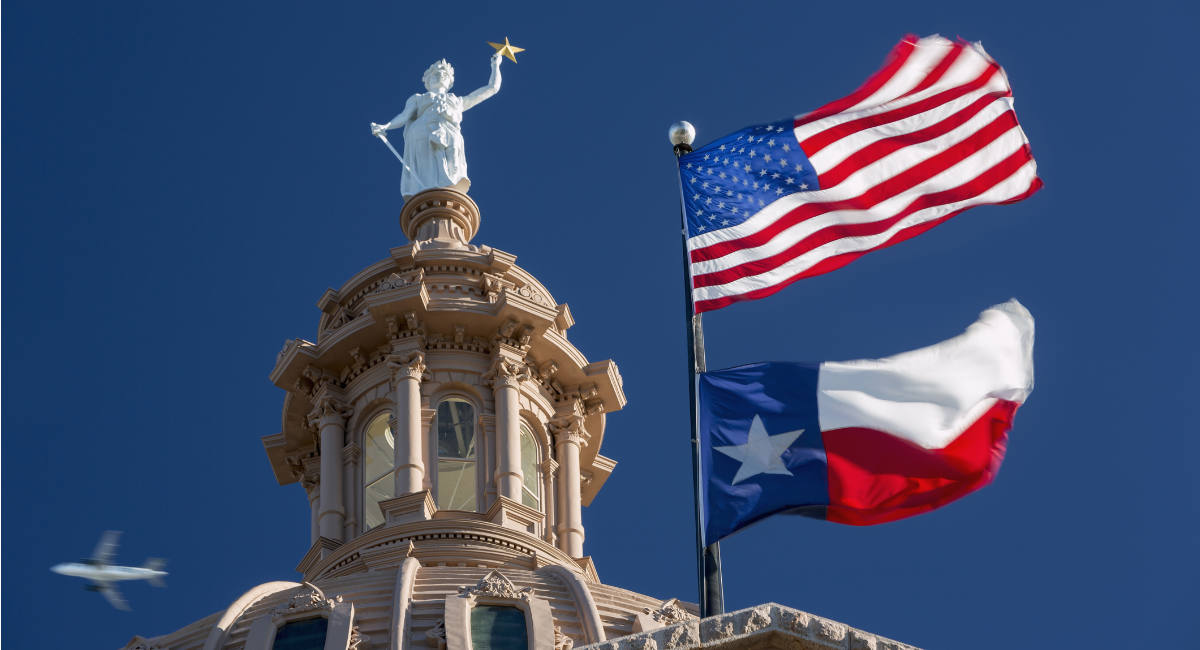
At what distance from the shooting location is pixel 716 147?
1304 inches

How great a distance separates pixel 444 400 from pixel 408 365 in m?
1.36

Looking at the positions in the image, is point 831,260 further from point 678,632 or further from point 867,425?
point 678,632

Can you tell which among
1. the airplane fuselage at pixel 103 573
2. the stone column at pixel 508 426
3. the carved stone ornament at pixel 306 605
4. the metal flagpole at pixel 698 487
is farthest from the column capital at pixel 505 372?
the metal flagpole at pixel 698 487

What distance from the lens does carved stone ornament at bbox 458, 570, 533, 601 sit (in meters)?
49.8

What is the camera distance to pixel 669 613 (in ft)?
166

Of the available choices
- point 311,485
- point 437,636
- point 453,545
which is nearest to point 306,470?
point 311,485

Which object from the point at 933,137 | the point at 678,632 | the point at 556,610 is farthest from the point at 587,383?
the point at 678,632

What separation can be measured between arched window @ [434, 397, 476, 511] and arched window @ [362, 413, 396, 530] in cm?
123

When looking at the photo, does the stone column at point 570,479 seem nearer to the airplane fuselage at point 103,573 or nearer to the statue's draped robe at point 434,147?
the statue's draped robe at point 434,147

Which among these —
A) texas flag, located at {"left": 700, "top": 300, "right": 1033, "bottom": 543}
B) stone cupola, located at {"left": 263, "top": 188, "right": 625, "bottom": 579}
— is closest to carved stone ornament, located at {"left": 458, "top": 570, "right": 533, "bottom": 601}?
stone cupola, located at {"left": 263, "top": 188, "right": 625, "bottom": 579}

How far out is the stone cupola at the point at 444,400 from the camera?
193 ft

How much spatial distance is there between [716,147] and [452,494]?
28876 millimetres

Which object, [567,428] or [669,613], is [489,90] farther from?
[669,613]

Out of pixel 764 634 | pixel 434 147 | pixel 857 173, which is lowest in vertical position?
pixel 764 634
